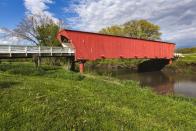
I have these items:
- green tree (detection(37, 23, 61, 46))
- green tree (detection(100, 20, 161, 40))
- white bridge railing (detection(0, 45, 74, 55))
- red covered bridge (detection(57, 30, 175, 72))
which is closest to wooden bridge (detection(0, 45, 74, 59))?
white bridge railing (detection(0, 45, 74, 55))

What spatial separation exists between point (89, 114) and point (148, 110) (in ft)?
11.1

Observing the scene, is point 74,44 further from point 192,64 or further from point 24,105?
point 192,64

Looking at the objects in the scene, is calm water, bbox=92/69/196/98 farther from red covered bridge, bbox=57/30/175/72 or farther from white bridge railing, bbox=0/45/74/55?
white bridge railing, bbox=0/45/74/55

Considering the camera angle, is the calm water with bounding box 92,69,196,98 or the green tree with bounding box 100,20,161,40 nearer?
the calm water with bounding box 92,69,196,98

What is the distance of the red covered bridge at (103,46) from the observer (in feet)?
84.5

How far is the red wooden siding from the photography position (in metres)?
25.8

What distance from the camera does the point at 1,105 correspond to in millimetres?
6539

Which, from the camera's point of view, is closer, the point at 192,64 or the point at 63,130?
the point at 63,130

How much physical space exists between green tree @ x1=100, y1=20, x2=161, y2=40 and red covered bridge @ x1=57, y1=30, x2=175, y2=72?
2746 cm

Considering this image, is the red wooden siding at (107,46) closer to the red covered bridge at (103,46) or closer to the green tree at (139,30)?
the red covered bridge at (103,46)

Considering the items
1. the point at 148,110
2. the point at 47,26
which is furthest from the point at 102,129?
the point at 47,26

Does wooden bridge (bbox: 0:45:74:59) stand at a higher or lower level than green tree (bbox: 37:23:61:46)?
lower

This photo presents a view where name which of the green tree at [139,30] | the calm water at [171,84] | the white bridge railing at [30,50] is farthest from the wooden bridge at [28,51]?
the green tree at [139,30]

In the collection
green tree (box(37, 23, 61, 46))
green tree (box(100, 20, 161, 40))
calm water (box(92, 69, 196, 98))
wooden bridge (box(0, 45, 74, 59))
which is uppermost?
green tree (box(100, 20, 161, 40))
